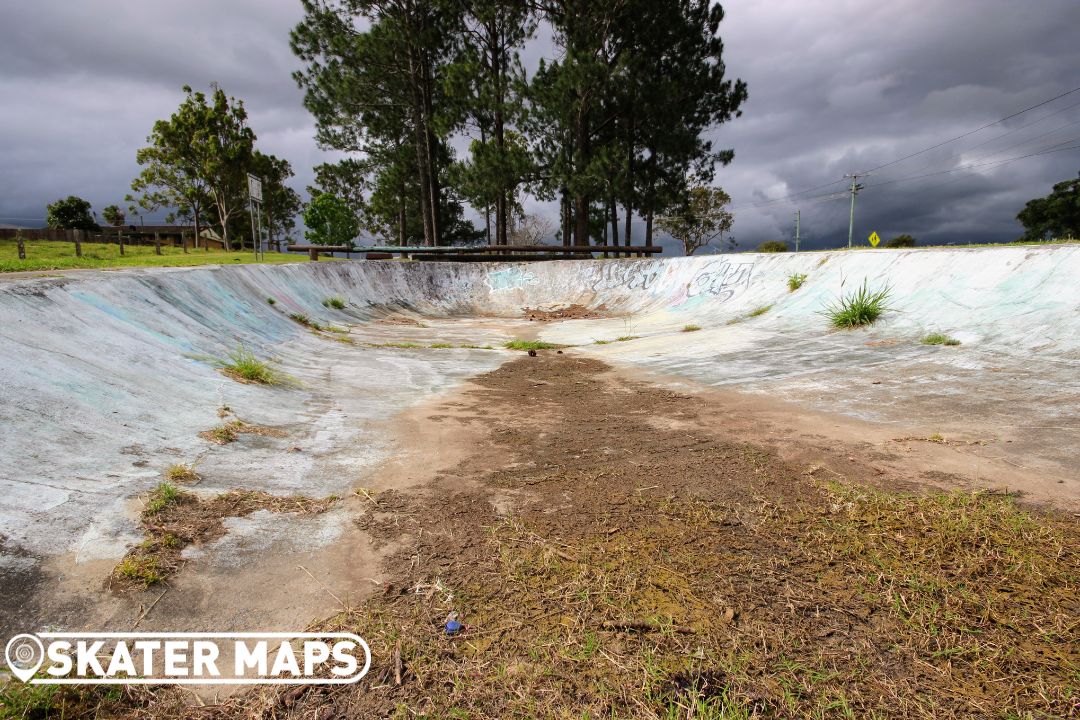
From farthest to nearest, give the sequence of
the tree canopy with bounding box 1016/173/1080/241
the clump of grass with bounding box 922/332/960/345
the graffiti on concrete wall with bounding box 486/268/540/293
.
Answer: the tree canopy with bounding box 1016/173/1080/241
the graffiti on concrete wall with bounding box 486/268/540/293
the clump of grass with bounding box 922/332/960/345

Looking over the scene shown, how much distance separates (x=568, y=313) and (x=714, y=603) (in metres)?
16.3

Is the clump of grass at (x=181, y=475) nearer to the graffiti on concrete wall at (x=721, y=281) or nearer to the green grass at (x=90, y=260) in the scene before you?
the green grass at (x=90, y=260)

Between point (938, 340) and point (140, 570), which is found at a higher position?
point (938, 340)

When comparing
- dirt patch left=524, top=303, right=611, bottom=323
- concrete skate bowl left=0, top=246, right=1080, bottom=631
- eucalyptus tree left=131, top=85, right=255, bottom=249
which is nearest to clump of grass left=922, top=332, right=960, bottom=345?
concrete skate bowl left=0, top=246, right=1080, bottom=631

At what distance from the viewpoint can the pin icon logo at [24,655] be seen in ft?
Answer: 5.64

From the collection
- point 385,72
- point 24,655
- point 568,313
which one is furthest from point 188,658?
point 385,72

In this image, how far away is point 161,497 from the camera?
2867 mm

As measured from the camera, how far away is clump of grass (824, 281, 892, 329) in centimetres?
903

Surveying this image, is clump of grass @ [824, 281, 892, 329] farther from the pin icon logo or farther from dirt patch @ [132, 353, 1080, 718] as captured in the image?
the pin icon logo

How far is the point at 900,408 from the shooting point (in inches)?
203

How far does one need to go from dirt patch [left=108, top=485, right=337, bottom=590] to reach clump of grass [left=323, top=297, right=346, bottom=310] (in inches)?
467

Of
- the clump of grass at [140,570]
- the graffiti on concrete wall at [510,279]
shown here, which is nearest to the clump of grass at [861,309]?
the clump of grass at [140,570]

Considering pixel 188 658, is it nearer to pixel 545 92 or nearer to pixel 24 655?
pixel 24 655

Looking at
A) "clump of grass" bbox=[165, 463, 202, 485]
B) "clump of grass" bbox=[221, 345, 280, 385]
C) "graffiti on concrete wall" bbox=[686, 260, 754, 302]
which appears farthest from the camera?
"graffiti on concrete wall" bbox=[686, 260, 754, 302]
